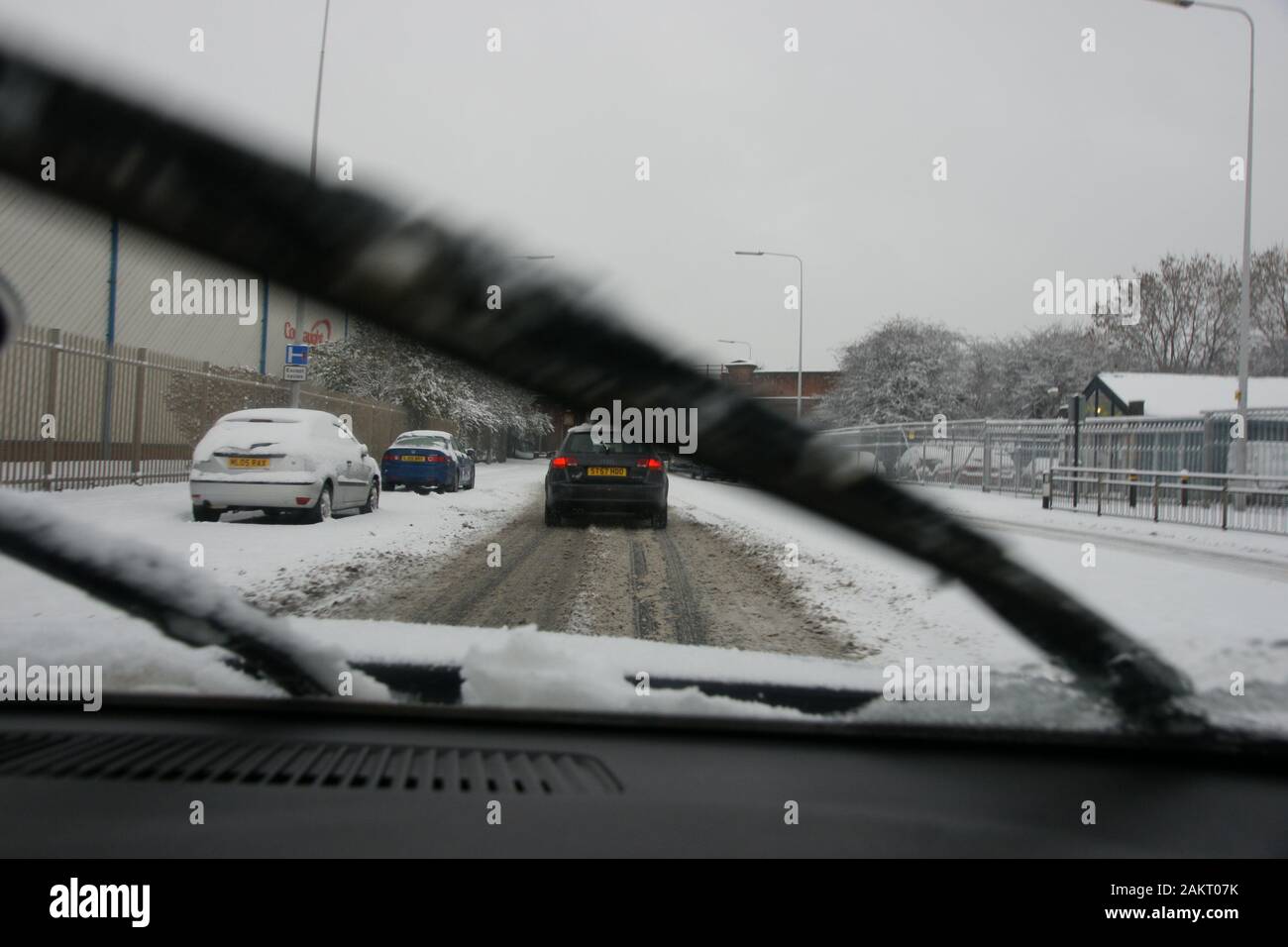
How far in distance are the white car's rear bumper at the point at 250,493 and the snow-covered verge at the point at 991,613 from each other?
522cm

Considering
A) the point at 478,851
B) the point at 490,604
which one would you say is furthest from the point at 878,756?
the point at 490,604

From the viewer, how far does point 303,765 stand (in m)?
2.55

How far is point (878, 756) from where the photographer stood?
274cm

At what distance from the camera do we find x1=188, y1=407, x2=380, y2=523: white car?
10062 millimetres

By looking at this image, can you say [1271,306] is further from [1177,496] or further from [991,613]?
[991,613]

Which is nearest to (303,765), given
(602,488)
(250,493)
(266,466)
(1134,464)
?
(250,493)

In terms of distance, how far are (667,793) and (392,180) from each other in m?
1.72

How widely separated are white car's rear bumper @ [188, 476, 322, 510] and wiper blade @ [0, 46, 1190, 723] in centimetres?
931

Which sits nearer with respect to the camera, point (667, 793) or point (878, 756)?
point (667, 793)

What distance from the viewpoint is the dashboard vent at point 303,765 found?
2453 millimetres

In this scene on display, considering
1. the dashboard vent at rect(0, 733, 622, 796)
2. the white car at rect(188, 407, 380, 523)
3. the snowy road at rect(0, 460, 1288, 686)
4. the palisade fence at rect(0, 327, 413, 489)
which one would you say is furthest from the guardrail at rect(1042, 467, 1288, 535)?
Result: the dashboard vent at rect(0, 733, 622, 796)

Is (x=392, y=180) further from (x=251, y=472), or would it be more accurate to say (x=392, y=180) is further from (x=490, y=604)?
(x=251, y=472)

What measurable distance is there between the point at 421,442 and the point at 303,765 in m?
16.4
